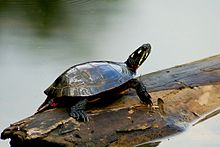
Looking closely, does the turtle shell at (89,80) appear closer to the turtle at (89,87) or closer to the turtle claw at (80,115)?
the turtle at (89,87)

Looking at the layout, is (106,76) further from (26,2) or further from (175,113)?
(26,2)

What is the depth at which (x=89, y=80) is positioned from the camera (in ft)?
8.50

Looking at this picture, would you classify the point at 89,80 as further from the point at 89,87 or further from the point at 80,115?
the point at 80,115

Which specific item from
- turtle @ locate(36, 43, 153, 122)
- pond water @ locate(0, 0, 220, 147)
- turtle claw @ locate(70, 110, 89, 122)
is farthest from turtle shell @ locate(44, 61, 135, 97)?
pond water @ locate(0, 0, 220, 147)

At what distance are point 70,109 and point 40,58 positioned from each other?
185cm

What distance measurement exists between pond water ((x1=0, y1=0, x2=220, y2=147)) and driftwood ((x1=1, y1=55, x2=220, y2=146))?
0.17 metres

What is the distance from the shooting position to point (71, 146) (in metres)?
2.34

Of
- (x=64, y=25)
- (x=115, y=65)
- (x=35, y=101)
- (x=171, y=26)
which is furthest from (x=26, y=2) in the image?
(x=115, y=65)

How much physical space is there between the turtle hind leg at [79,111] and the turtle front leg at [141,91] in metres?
0.25

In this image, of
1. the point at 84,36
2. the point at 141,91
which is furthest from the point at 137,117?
the point at 84,36

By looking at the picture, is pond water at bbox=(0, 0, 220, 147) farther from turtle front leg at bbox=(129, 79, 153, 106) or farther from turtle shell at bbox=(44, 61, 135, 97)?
turtle shell at bbox=(44, 61, 135, 97)

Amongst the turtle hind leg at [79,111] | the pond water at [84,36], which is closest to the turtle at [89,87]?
the turtle hind leg at [79,111]

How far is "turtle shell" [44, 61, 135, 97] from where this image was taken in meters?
2.56

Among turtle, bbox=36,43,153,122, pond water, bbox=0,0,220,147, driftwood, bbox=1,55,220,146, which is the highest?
pond water, bbox=0,0,220,147
